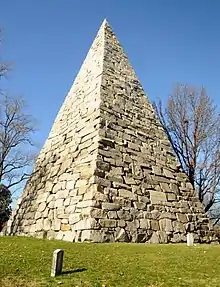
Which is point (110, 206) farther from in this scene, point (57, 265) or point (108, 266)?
point (57, 265)

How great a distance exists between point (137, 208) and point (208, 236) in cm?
303

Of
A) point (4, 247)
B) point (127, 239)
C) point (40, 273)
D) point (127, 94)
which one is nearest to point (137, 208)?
point (127, 239)

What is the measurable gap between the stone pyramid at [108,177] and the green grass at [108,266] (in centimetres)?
128

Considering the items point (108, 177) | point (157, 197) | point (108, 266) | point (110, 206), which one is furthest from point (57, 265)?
point (157, 197)

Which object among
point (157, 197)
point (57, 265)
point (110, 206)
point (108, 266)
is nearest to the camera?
point (57, 265)

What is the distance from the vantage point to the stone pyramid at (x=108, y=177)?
7.36 meters

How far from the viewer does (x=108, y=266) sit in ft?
14.8

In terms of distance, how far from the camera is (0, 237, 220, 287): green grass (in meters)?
3.79

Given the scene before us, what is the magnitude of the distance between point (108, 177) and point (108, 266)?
3480mm

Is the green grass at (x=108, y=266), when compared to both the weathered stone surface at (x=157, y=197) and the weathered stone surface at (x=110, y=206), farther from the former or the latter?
the weathered stone surface at (x=157, y=197)

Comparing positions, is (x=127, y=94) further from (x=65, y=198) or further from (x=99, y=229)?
(x=99, y=229)

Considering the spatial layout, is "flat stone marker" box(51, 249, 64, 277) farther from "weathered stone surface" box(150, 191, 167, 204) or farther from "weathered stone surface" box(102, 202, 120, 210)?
"weathered stone surface" box(150, 191, 167, 204)

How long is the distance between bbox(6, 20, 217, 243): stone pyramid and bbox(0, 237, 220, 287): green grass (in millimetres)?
1277

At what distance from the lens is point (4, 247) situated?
561cm
